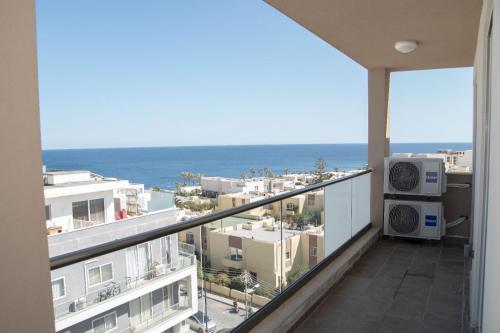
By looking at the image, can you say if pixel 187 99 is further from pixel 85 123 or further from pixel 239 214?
pixel 239 214

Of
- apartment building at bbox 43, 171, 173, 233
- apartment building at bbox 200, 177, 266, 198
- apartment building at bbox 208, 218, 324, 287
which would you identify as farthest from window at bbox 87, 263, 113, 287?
apartment building at bbox 200, 177, 266, 198

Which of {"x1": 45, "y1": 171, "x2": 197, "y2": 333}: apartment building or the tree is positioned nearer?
{"x1": 45, "y1": 171, "x2": 197, "y2": 333}: apartment building

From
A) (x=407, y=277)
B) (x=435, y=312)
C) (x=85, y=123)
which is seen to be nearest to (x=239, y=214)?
(x=435, y=312)

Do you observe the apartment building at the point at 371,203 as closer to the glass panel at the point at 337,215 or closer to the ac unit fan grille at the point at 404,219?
the glass panel at the point at 337,215

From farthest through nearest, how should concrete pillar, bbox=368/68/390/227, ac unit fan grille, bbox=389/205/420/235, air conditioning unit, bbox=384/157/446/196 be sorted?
concrete pillar, bbox=368/68/390/227 < ac unit fan grille, bbox=389/205/420/235 < air conditioning unit, bbox=384/157/446/196

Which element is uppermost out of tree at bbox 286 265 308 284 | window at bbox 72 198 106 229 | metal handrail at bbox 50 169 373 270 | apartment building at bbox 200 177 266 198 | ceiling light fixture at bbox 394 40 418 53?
ceiling light fixture at bbox 394 40 418 53

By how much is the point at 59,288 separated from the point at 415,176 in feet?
15.6

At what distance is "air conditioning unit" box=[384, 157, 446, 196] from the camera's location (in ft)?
16.4

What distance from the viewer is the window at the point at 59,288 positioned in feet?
4.64

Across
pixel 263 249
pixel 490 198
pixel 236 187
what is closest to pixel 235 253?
pixel 263 249

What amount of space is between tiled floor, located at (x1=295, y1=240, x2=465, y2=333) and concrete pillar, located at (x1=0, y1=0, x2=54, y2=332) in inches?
87.4

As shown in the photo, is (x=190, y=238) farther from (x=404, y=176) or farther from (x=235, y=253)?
(x=404, y=176)

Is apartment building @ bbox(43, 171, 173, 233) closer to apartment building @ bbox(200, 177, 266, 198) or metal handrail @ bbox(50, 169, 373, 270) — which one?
apartment building @ bbox(200, 177, 266, 198)

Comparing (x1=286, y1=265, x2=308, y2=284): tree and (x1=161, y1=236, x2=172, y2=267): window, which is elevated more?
(x1=161, y1=236, x2=172, y2=267): window
